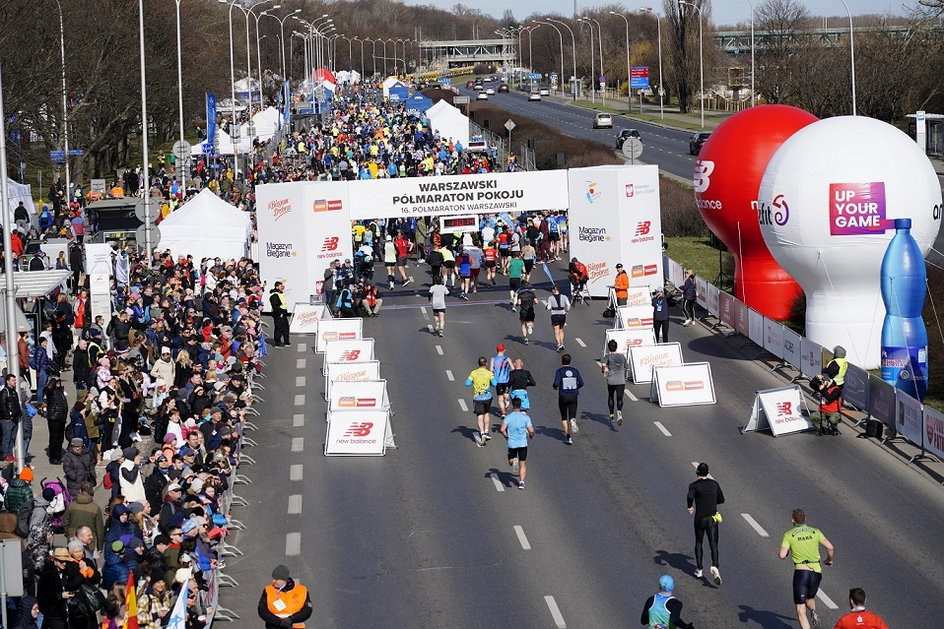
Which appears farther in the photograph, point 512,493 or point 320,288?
point 320,288

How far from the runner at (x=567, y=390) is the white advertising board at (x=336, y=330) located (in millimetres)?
8950

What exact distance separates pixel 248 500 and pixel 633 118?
96.1 meters

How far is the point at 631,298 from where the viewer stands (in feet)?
117

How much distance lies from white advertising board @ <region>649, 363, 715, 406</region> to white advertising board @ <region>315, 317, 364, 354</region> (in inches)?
306

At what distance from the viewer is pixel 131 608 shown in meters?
14.8

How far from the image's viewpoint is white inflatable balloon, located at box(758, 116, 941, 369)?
29078 millimetres

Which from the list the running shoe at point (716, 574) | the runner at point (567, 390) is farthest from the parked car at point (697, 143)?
the running shoe at point (716, 574)

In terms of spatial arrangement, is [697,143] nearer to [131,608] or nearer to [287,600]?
[287,600]

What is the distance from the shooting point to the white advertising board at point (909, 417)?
2352cm

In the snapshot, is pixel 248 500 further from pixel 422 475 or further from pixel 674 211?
pixel 674 211

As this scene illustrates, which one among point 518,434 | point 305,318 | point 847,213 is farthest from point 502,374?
point 305,318

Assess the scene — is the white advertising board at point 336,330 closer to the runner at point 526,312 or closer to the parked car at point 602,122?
the runner at point 526,312

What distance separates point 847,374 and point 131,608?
16.0 meters

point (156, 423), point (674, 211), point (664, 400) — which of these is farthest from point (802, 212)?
point (674, 211)
